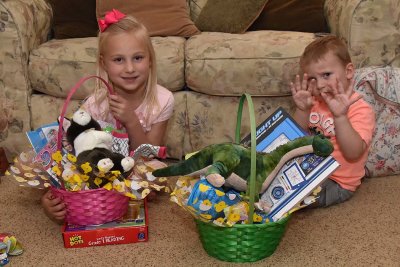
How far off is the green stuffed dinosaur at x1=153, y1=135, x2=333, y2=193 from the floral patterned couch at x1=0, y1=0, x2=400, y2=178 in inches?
22.0

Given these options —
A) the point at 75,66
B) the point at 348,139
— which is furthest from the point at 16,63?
the point at 348,139

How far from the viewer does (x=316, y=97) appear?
1.63 m

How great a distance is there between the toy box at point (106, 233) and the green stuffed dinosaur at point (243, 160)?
8.3 inches

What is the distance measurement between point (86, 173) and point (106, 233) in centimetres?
18

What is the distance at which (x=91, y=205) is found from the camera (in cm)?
137

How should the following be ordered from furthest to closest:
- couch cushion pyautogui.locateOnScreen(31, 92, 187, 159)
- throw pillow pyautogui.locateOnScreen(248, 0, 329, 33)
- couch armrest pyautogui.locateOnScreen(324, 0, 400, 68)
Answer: throw pillow pyautogui.locateOnScreen(248, 0, 329, 33) < couch cushion pyautogui.locateOnScreen(31, 92, 187, 159) < couch armrest pyautogui.locateOnScreen(324, 0, 400, 68)

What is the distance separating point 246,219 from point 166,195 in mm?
519

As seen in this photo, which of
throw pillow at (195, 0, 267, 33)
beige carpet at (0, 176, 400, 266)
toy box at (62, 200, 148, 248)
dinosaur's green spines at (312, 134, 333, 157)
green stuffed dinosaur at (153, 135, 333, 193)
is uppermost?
throw pillow at (195, 0, 267, 33)

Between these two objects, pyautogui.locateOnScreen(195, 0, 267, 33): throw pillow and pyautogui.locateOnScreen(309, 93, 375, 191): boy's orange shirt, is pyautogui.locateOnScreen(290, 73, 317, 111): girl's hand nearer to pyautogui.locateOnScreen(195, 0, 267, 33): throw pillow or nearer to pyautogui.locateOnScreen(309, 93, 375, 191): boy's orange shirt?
pyautogui.locateOnScreen(309, 93, 375, 191): boy's orange shirt

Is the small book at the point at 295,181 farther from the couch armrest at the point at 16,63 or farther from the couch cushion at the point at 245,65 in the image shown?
the couch armrest at the point at 16,63

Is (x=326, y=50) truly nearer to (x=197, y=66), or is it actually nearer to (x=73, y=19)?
(x=197, y=66)

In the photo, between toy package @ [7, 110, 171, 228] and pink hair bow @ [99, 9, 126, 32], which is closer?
toy package @ [7, 110, 171, 228]

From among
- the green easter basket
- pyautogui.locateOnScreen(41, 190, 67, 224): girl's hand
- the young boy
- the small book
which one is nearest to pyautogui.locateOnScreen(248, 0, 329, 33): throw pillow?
the young boy

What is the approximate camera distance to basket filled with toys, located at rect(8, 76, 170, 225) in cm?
136
